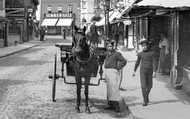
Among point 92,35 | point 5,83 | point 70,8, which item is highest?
point 70,8

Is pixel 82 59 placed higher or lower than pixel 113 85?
higher

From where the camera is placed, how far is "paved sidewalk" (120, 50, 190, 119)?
9445mm

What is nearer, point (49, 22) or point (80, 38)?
point (80, 38)

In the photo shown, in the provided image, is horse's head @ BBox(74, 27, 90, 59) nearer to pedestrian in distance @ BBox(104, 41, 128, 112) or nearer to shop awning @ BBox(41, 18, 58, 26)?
pedestrian in distance @ BBox(104, 41, 128, 112)

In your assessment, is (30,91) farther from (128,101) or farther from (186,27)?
(186,27)

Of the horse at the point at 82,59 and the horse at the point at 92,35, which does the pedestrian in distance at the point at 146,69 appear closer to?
the horse at the point at 82,59

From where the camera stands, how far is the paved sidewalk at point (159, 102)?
9445 millimetres

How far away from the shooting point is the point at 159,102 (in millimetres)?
11102

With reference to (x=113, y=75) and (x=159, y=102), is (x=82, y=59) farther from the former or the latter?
(x=159, y=102)

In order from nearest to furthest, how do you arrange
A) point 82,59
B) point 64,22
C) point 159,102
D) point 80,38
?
point 80,38
point 82,59
point 159,102
point 64,22

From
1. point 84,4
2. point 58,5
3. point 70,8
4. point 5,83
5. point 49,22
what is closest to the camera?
point 5,83

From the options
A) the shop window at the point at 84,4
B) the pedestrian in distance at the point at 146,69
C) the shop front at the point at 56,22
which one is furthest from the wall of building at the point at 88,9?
the pedestrian in distance at the point at 146,69

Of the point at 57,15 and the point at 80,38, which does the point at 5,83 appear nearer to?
the point at 80,38

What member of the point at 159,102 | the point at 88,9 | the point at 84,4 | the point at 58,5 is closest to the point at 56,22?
the point at 58,5
